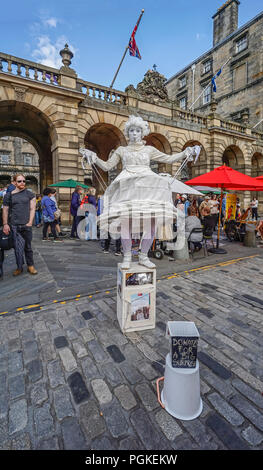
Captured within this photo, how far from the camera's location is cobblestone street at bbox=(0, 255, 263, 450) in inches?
52.4

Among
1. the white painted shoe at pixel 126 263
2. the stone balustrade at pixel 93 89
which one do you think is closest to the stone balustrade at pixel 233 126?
the stone balustrade at pixel 93 89

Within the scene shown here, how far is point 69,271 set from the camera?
4.40 m

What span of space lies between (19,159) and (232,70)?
32.7 metres

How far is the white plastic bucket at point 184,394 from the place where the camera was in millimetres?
1434

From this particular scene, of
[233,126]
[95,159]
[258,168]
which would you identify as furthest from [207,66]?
[95,159]

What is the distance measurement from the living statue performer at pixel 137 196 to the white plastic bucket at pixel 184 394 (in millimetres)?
1226

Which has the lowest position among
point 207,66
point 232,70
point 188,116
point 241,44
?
point 188,116

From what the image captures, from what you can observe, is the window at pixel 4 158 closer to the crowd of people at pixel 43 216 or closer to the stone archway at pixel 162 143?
the crowd of people at pixel 43 216

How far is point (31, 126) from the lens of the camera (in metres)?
12.1

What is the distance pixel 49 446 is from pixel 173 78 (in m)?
37.1

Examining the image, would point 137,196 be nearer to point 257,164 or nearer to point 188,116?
point 188,116
